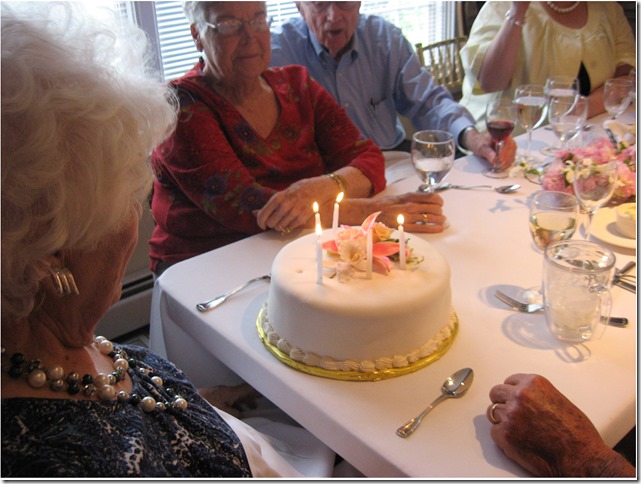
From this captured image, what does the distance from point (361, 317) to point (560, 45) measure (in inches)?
88.2

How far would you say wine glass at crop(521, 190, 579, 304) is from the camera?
1284 millimetres

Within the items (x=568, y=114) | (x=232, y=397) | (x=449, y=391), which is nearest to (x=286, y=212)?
(x=232, y=397)

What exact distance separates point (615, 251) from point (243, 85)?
3.73 ft

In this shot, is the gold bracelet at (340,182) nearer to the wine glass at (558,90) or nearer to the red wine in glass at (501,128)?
the red wine in glass at (501,128)

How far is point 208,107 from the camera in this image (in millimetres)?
1775

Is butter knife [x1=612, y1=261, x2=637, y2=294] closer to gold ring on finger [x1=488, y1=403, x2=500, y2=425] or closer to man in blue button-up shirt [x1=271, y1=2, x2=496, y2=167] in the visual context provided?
gold ring on finger [x1=488, y1=403, x2=500, y2=425]

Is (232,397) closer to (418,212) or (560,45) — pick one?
(418,212)

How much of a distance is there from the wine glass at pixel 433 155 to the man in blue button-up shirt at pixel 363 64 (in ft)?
2.76

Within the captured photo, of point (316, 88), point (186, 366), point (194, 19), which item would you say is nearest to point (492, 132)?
point (316, 88)

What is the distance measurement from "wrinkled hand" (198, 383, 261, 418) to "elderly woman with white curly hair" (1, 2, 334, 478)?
357mm

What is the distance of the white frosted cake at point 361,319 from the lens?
1.00 meters

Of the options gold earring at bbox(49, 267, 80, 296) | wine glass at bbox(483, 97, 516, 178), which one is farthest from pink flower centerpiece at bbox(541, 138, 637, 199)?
gold earring at bbox(49, 267, 80, 296)

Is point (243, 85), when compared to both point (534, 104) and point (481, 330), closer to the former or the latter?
point (534, 104)

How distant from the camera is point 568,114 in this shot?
197cm
